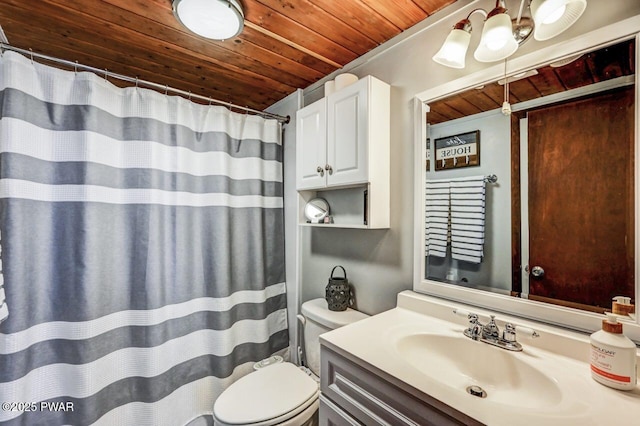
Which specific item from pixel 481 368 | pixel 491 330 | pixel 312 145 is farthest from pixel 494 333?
pixel 312 145

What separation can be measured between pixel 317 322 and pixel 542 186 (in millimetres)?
1194

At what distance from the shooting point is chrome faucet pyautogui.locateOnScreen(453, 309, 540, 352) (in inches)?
35.2

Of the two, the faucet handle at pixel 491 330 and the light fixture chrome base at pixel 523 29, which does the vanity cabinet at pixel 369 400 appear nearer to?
the faucet handle at pixel 491 330

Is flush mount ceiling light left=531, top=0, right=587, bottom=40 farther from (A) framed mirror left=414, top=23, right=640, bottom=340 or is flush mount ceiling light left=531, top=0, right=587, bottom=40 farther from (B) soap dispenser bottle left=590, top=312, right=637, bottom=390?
(B) soap dispenser bottle left=590, top=312, right=637, bottom=390

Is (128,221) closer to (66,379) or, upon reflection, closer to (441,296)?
(66,379)

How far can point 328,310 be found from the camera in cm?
155

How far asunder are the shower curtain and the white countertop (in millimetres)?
1077

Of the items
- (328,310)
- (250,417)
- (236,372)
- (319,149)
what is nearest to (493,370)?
(328,310)

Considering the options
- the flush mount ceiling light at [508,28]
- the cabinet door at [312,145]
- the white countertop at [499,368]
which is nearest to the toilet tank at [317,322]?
the white countertop at [499,368]

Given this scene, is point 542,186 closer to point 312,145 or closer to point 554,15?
point 554,15

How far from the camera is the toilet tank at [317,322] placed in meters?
1.44

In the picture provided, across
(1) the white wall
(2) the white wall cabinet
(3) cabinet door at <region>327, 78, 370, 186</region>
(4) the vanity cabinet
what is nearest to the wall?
(2) the white wall cabinet

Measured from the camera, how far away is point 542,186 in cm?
94

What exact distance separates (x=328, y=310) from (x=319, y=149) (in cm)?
90
